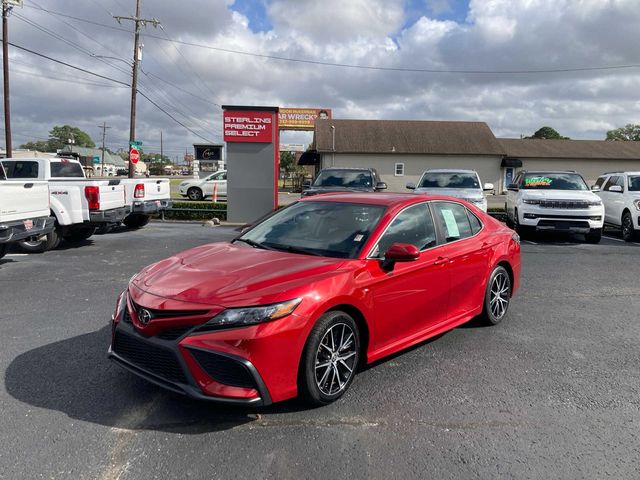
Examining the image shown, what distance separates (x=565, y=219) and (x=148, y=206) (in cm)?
1014

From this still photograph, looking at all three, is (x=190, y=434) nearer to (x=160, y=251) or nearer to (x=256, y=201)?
(x=160, y=251)

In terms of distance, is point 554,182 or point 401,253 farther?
point 554,182

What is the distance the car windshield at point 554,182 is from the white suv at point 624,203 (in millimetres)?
951

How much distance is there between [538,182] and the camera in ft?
42.3

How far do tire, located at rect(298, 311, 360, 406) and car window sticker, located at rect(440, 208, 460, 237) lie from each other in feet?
5.54

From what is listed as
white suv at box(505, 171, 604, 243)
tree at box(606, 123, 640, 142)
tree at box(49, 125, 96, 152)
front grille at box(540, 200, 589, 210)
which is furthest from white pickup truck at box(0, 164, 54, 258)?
tree at box(49, 125, 96, 152)

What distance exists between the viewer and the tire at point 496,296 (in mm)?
5188

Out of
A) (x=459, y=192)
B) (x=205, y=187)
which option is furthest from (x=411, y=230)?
(x=205, y=187)

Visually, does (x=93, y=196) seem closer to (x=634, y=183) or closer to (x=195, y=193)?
(x=634, y=183)

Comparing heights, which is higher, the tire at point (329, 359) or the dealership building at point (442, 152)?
the dealership building at point (442, 152)

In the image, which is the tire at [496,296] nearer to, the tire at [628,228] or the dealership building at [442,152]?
the tire at [628,228]

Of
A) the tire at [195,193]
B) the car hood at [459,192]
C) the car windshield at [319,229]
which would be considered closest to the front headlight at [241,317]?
the car windshield at [319,229]

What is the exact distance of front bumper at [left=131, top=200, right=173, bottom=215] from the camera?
39.4ft

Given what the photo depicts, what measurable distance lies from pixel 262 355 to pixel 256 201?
13310mm
